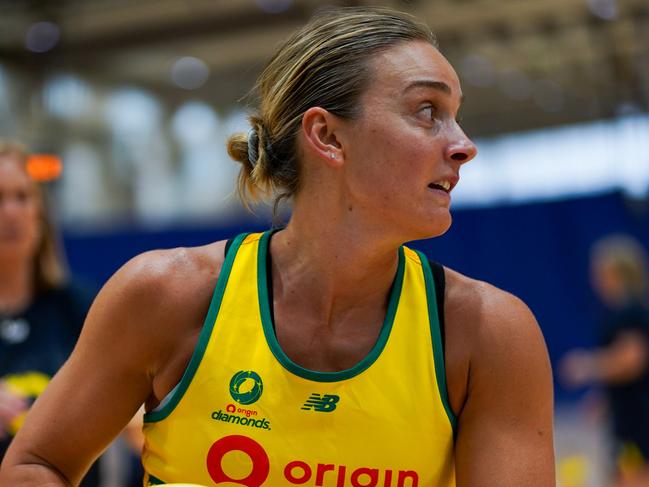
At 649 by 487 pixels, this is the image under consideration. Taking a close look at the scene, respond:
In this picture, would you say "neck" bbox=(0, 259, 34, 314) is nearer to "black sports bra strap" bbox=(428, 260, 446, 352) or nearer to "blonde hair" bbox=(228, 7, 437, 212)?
"blonde hair" bbox=(228, 7, 437, 212)

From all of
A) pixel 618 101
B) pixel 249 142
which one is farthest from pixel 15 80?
pixel 249 142

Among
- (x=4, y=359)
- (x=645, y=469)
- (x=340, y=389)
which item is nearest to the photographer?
(x=340, y=389)

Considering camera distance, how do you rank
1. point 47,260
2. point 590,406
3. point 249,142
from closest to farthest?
point 249,142
point 47,260
point 590,406

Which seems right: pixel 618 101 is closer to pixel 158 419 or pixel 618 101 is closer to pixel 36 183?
pixel 36 183

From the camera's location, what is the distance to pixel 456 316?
1.65 meters

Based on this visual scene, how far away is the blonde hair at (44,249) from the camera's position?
2.90 meters

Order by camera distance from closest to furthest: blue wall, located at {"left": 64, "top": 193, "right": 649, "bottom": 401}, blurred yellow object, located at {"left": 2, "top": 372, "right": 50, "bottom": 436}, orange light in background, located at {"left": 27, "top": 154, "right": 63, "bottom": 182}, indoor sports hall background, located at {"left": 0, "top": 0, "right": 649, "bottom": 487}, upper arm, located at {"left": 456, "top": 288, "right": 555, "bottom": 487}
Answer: upper arm, located at {"left": 456, "top": 288, "right": 555, "bottom": 487} < blurred yellow object, located at {"left": 2, "top": 372, "right": 50, "bottom": 436} < blue wall, located at {"left": 64, "top": 193, "right": 649, "bottom": 401} < orange light in background, located at {"left": 27, "top": 154, "right": 63, "bottom": 182} < indoor sports hall background, located at {"left": 0, "top": 0, "right": 649, "bottom": 487}

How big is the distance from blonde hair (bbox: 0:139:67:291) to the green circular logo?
145 centimetres

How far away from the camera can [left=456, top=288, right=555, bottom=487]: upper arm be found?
1578 mm

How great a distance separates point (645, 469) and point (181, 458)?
4383 mm

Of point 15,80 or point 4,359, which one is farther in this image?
point 15,80

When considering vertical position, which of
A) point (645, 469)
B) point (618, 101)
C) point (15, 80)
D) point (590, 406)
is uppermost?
point (15, 80)

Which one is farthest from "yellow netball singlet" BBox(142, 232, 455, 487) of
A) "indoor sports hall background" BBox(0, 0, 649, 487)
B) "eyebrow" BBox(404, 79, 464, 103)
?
"indoor sports hall background" BBox(0, 0, 649, 487)

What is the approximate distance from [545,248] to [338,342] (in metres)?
6.44
